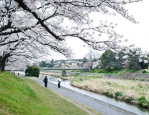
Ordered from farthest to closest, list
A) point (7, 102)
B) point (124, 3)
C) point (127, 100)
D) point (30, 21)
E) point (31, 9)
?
point (127, 100), point (30, 21), point (7, 102), point (31, 9), point (124, 3)

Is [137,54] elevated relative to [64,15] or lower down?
lower down

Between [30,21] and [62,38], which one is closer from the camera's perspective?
[62,38]

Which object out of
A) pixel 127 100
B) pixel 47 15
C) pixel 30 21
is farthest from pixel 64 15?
pixel 127 100

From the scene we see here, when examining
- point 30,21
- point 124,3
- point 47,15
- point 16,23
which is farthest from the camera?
point 30,21

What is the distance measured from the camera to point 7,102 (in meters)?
4.71

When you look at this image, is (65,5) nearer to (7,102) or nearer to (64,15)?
(64,15)

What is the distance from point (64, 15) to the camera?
198 inches

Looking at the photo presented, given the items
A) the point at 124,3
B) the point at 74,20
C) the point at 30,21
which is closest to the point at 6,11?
the point at 30,21

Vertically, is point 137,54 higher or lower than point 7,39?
lower

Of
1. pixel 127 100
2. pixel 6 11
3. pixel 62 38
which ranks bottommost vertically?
pixel 127 100

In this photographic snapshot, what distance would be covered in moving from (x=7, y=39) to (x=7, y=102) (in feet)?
16.7

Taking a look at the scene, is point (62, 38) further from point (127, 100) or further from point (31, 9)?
point (127, 100)

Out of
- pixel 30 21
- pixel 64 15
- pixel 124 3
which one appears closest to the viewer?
pixel 124 3

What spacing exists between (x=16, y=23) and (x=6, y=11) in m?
0.60
